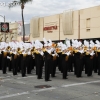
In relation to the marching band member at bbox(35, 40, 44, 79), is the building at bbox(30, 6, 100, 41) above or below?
above

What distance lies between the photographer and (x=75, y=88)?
9594 millimetres

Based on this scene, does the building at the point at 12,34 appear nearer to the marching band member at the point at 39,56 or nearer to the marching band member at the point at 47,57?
the marching band member at the point at 39,56

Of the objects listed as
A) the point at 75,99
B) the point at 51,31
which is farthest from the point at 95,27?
the point at 75,99

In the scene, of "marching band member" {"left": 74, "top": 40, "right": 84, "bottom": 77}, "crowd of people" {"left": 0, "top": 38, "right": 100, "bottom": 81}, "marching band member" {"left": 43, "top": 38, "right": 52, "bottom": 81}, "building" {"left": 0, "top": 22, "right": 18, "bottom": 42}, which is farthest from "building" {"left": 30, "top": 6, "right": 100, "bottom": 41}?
"marching band member" {"left": 43, "top": 38, "right": 52, "bottom": 81}

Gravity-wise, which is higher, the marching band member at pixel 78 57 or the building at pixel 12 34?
the building at pixel 12 34

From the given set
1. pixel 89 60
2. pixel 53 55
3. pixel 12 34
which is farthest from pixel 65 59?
pixel 12 34

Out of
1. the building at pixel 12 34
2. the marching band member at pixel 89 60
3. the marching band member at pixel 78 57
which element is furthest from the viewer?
the building at pixel 12 34

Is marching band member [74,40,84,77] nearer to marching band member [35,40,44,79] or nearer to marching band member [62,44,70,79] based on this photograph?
marching band member [62,44,70,79]

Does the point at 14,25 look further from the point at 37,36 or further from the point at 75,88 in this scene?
the point at 75,88

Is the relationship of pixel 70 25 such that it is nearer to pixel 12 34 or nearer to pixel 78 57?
Result: pixel 12 34

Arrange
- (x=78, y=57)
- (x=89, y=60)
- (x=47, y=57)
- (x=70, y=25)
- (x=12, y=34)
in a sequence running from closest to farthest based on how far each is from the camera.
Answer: (x=47, y=57) → (x=78, y=57) → (x=89, y=60) → (x=70, y=25) → (x=12, y=34)

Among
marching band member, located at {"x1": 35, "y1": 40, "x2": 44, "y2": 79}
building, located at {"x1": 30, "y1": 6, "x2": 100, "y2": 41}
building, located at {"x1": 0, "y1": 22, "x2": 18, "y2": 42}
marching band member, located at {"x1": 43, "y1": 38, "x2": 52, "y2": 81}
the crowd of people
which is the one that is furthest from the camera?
building, located at {"x1": 0, "y1": 22, "x2": 18, "y2": 42}

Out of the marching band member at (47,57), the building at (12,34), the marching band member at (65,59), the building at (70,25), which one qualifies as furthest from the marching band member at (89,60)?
the building at (12,34)

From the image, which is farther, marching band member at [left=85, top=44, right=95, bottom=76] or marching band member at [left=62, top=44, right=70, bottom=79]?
marching band member at [left=85, top=44, right=95, bottom=76]
